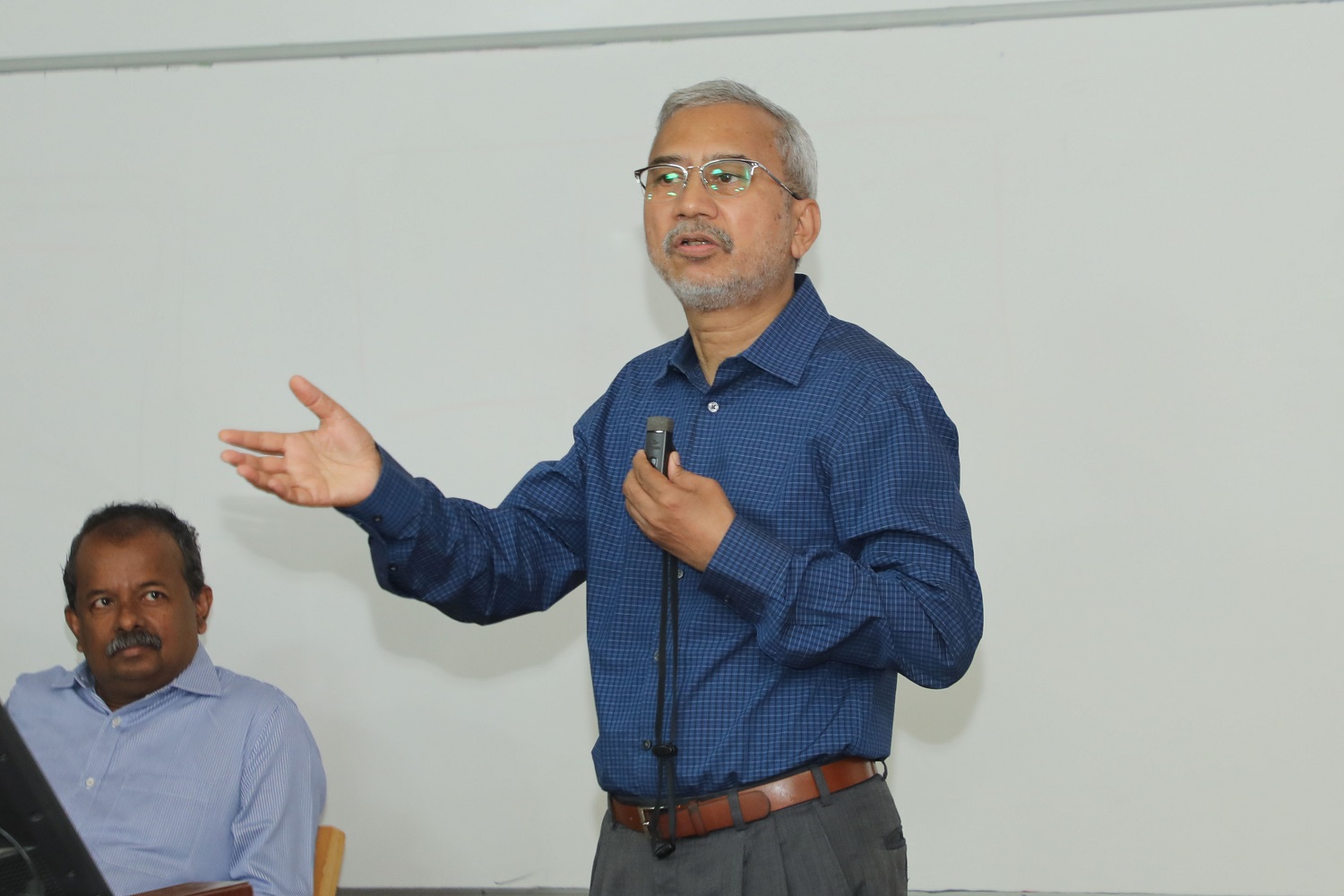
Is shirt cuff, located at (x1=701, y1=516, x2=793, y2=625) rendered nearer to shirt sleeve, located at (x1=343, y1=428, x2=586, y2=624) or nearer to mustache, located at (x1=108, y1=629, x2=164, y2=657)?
shirt sleeve, located at (x1=343, y1=428, x2=586, y2=624)

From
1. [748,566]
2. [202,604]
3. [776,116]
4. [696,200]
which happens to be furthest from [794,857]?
[202,604]

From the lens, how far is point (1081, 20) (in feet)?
9.14

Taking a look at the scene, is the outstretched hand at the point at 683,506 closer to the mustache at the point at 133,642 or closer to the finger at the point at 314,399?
the finger at the point at 314,399

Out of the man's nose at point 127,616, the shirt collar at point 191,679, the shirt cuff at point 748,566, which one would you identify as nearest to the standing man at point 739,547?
the shirt cuff at point 748,566

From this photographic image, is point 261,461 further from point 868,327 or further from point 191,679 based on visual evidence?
point 868,327

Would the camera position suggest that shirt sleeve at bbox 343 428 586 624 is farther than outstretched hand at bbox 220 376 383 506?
Yes

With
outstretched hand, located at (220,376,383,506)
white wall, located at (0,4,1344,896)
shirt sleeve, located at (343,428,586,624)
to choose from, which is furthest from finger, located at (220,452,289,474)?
white wall, located at (0,4,1344,896)

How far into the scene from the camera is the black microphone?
166 cm

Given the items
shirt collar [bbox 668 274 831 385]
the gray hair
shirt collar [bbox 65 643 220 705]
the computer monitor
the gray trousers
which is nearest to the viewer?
the computer monitor

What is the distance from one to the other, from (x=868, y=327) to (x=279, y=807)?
4.86 feet

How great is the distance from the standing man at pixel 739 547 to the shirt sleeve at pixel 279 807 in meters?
0.69

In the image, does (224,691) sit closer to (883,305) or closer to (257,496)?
(257,496)

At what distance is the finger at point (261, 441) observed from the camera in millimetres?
1606

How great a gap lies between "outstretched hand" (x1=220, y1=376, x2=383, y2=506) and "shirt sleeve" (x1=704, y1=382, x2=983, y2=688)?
0.46m
